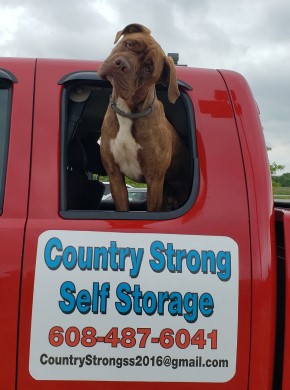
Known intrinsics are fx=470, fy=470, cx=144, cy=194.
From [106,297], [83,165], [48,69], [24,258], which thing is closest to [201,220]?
[106,297]

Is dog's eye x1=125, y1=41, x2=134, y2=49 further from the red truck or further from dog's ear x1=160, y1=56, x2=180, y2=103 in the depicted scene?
the red truck

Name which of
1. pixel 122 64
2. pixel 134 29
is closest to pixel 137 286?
pixel 122 64

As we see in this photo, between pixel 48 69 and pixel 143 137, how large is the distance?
1.43ft

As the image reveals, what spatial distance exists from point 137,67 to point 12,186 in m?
0.59

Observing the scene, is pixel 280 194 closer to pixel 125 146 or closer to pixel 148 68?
pixel 125 146

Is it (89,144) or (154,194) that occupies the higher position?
(89,144)

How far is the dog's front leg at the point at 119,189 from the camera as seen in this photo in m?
1.90

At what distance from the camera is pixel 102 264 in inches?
58.7

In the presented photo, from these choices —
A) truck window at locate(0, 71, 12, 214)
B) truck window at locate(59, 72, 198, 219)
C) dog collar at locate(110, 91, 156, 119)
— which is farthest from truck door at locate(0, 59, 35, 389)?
dog collar at locate(110, 91, 156, 119)

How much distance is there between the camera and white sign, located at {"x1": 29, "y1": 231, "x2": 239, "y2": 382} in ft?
4.83

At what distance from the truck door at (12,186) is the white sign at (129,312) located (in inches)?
2.8

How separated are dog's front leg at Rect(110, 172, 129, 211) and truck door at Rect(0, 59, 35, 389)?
0.40 metres

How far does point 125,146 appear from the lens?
179cm

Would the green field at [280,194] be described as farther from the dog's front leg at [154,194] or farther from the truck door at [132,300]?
the truck door at [132,300]
